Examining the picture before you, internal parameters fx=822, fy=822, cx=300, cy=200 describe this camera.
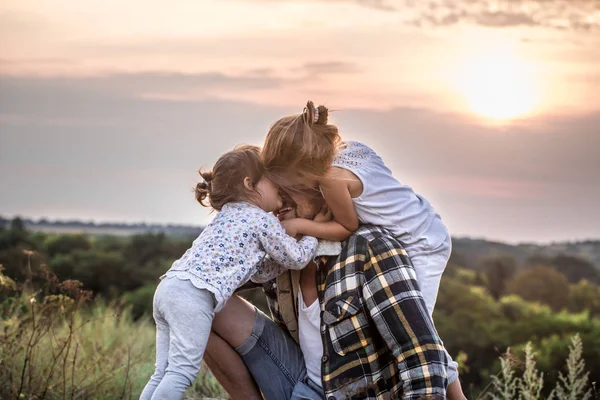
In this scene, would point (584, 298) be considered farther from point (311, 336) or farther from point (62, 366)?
point (311, 336)

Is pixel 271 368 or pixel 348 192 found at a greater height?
pixel 348 192

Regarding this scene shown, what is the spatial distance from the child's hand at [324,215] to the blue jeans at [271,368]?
59 centimetres

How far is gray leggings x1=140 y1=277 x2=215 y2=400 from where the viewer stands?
365 cm

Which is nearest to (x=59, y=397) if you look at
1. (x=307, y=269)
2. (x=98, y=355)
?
(x=98, y=355)

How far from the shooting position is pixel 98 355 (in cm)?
605

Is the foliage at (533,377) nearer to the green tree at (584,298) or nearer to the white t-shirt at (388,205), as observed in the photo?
the white t-shirt at (388,205)

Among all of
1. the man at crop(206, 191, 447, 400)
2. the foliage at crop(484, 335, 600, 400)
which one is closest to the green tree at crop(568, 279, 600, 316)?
the foliage at crop(484, 335, 600, 400)

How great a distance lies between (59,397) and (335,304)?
99.6 inches

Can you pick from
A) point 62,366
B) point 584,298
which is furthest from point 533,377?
point 584,298

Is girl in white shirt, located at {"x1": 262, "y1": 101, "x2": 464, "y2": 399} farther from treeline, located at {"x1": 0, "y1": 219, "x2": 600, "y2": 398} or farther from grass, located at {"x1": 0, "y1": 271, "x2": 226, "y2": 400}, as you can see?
treeline, located at {"x1": 0, "y1": 219, "x2": 600, "y2": 398}

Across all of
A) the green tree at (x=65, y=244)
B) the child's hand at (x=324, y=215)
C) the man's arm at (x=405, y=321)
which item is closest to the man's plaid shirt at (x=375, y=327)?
the man's arm at (x=405, y=321)

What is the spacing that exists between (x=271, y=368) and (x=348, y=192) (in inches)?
37.4

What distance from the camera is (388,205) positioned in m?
3.91

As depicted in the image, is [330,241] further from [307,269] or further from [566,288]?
[566,288]
